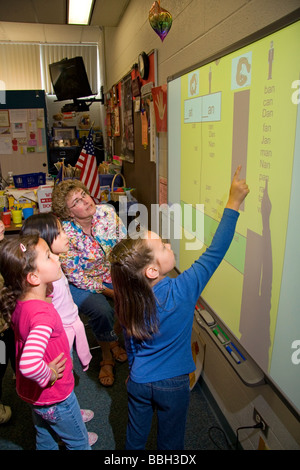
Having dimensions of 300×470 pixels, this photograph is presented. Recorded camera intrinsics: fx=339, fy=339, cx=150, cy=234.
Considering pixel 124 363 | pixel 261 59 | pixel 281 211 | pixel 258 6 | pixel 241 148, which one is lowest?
pixel 124 363

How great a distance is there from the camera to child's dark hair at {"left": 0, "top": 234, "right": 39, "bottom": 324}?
3.93 ft

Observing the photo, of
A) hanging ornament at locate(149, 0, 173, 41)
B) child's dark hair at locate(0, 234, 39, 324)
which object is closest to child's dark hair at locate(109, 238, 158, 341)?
child's dark hair at locate(0, 234, 39, 324)

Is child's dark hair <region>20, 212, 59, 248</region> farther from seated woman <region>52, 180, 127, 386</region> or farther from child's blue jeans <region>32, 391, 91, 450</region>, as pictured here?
child's blue jeans <region>32, 391, 91, 450</region>

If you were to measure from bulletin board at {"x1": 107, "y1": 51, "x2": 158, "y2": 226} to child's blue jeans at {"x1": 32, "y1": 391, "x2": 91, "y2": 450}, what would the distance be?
5.86 feet

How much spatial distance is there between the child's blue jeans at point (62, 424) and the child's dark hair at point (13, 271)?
1.28 ft

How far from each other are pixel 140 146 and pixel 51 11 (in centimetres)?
184

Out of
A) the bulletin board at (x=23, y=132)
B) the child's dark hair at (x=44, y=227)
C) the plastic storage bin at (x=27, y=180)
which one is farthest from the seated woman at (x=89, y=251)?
the bulletin board at (x=23, y=132)

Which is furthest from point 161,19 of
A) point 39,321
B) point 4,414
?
point 4,414

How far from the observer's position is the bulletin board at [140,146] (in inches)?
111

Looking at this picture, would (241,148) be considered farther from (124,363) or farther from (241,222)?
(124,363)

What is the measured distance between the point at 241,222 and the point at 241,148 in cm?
28

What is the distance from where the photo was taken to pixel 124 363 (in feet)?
7.55
